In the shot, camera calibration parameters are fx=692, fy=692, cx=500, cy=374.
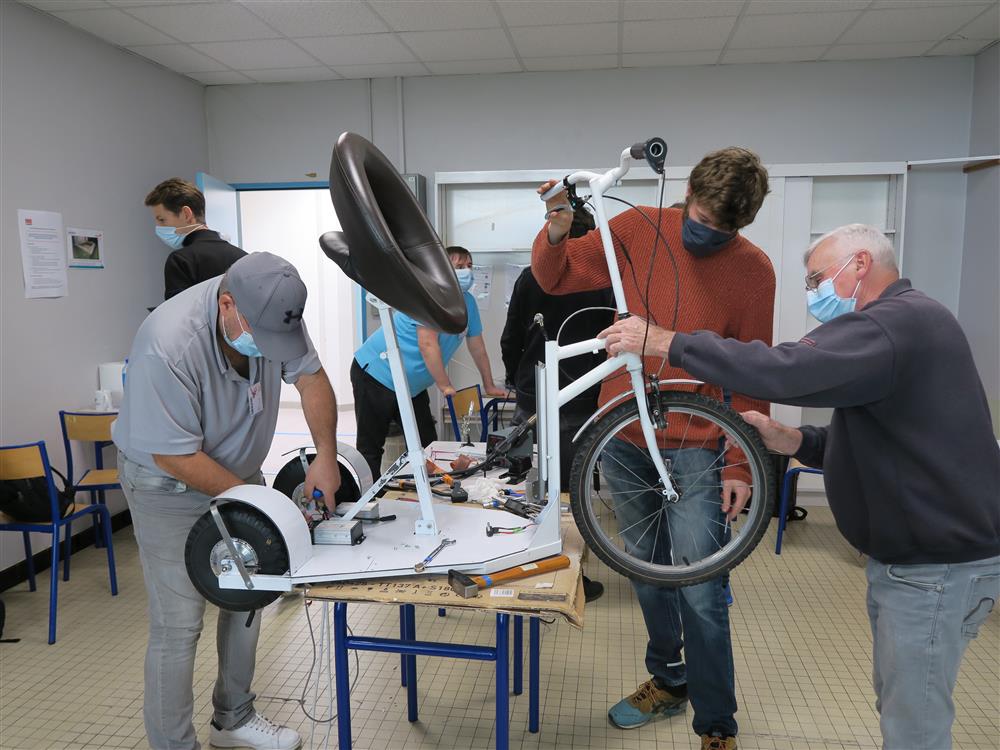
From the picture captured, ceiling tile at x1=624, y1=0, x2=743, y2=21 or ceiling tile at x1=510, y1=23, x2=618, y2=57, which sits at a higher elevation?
ceiling tile at x1=510, y1=23, x2=618, y2=57

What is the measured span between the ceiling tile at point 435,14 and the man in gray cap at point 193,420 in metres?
2.36

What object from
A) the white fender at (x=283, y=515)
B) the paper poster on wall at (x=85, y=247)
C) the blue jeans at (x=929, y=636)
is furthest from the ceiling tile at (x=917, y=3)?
the paper poster on wall at (x=85, y=247)

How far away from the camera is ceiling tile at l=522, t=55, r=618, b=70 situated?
4.34m

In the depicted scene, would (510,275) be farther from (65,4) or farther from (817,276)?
(817,276)

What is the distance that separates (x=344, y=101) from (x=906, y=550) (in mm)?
4559

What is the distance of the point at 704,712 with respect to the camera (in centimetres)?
198

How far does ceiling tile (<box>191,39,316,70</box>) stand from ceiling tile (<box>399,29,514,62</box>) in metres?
0.72

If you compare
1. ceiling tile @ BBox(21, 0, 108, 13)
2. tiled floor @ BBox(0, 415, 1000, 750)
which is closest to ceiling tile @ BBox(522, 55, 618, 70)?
ceiling tile @ BBox(21, 0, 108, 13)

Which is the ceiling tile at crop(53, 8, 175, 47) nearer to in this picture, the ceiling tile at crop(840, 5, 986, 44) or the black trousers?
the black trousers

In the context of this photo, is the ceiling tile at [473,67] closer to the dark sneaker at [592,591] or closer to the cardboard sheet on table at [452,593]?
the dark sneaker at [592,591]

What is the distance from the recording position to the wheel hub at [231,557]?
57.1 inches

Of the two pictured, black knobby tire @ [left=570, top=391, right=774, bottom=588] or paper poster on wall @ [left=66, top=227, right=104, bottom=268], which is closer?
black knobby tire @ [left=570, top=391, right=774, bottom=588]

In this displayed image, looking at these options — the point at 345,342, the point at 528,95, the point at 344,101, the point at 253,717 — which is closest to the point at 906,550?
the point at 253,717

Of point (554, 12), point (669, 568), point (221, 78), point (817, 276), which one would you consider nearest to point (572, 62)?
point (554, 12)
